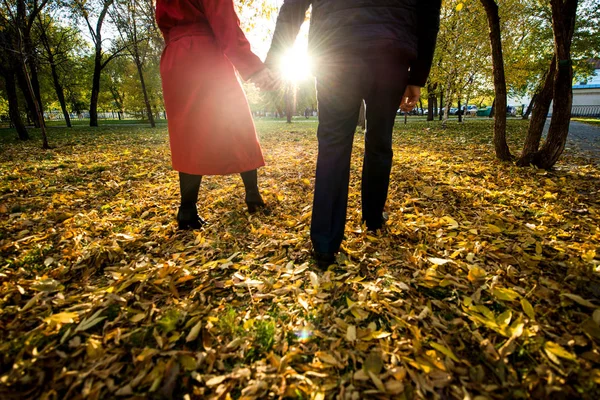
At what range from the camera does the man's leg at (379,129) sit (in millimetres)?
1801

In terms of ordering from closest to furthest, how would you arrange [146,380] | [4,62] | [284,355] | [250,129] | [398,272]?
[146,380] < [284,355] < [398,272] < [250,129] < [4,62]

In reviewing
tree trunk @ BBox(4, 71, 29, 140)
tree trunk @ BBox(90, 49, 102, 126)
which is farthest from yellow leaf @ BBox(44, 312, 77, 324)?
tree trunk @ BBox(90, 49, 102, 126)

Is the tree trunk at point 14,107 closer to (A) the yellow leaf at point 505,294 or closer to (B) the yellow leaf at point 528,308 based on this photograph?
(A) the yellow leaf at point 505,294

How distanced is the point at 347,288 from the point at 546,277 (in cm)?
125

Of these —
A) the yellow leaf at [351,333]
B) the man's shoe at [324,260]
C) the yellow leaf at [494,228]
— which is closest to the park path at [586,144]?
the yellow leaf at [494,228]

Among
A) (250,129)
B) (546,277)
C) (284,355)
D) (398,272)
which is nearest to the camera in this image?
(284,355)

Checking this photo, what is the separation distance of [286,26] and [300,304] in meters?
1.81

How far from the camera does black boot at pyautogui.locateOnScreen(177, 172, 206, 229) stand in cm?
245

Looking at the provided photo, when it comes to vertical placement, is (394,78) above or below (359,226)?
above

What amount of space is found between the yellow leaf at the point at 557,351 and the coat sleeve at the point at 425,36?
1774 mm

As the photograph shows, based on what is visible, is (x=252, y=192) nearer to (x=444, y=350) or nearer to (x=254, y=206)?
(x=254, y=206)

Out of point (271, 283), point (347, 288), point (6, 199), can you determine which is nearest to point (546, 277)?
point (347, 288)

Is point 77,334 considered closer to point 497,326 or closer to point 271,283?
point 271,283

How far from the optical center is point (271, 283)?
1.79m
